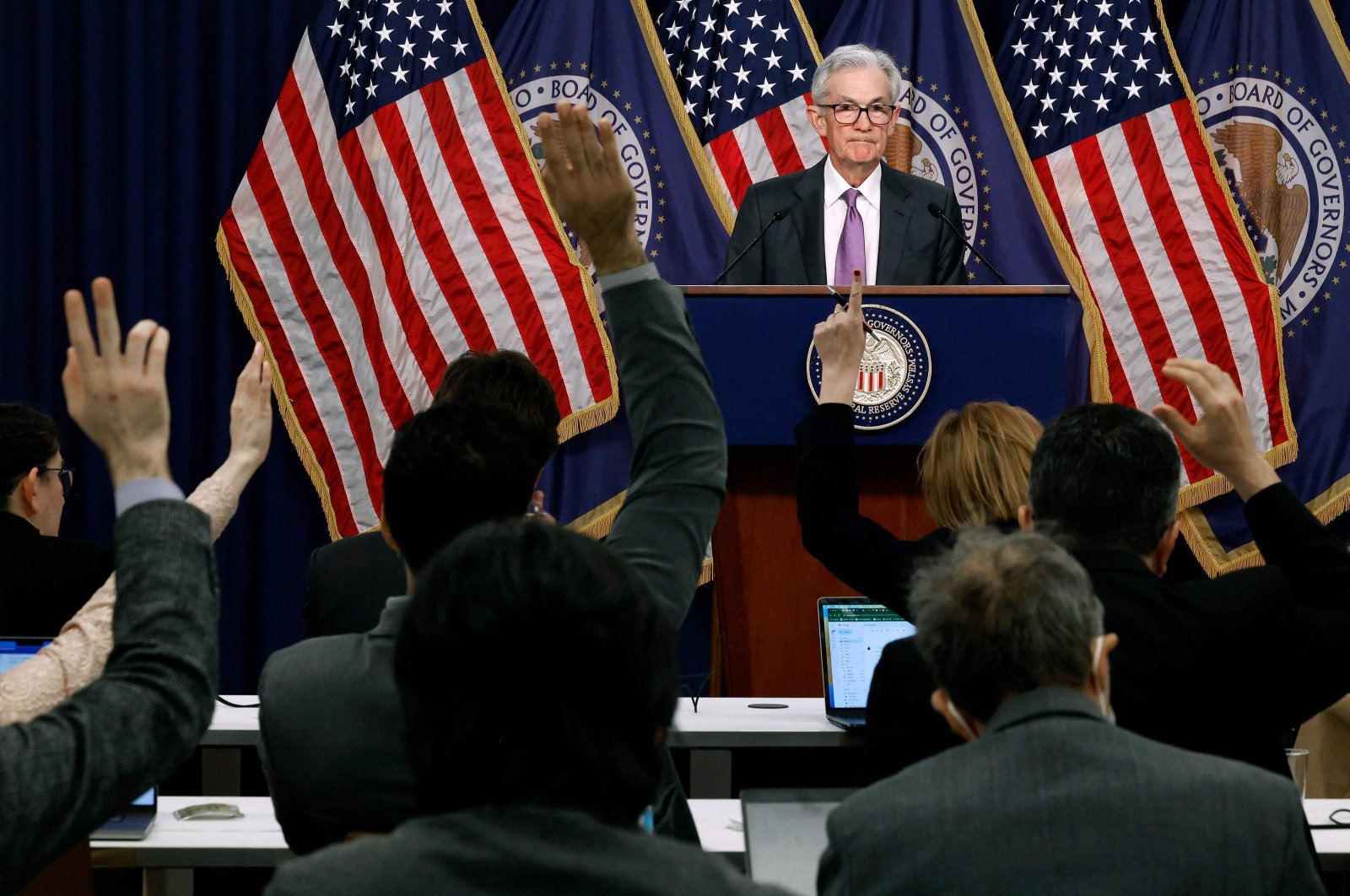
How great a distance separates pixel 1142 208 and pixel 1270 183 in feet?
2.26

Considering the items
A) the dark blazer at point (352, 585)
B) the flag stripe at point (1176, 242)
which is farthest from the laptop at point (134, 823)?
the flag stripe at point (1176, 242)

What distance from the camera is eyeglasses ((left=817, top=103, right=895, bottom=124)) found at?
5.16 m

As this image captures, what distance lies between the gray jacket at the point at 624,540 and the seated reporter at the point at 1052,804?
0.29m

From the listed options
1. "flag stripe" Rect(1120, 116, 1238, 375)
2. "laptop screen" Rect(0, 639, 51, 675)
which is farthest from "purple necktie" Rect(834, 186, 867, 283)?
"laptop screen" Rect(0, 639, 51, 675)

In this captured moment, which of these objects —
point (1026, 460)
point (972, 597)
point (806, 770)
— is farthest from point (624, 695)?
point (806, 770)

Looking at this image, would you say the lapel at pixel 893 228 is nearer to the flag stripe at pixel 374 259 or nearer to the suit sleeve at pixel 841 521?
the flag stripe at pixel 374 259

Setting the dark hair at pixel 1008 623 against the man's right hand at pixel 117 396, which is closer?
the man's right hand at pixel 117 396

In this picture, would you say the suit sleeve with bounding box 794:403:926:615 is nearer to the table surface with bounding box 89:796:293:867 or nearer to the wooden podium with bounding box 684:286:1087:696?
the table surface with bounding box 89:796:293:867

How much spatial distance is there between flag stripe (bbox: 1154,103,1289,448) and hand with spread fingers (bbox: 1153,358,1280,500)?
4.36 m

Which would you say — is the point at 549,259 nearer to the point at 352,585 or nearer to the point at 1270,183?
the point at 1270,183

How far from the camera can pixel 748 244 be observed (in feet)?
17.0

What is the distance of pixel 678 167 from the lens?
6.32 meters

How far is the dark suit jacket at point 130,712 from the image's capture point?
1.07m

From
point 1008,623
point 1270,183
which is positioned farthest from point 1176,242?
point 1008,623
